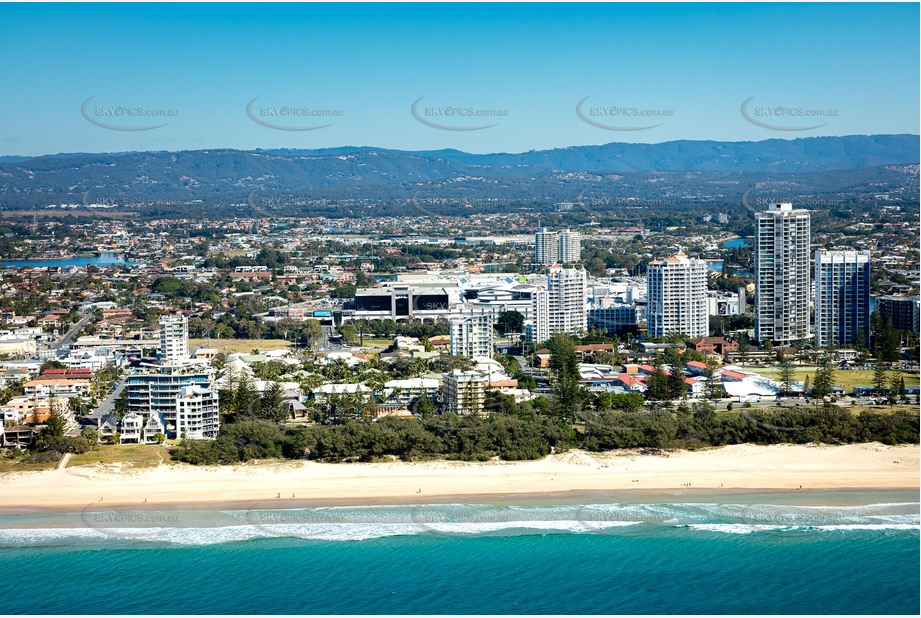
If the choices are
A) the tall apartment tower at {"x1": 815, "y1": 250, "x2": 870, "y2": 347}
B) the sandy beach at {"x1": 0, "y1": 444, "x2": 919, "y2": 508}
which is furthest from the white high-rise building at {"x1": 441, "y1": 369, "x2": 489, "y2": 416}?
the tall apartment tower at {"x1": 815, "y1": 250, "x2": 870, "y2": 347}

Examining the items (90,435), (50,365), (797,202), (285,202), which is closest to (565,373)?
(90,435)

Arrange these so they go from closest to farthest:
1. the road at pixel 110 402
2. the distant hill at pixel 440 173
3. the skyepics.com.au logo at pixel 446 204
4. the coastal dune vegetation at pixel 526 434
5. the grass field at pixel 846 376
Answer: the coastal dune vegetation at pixel 526 434, the road at pixel 110 402, the grass field at pixel 846 376, the skyepics.com.au logo at pixel 446 204, the distant hill at pixel 440 173

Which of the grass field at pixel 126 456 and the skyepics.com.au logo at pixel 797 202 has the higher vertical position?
the skyepics.com.au logo at pixel 797 202

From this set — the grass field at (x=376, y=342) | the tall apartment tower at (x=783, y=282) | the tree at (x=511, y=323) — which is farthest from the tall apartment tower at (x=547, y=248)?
the tall apartment tower at (x=783, y=282)

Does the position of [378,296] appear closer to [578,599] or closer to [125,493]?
[125,493]

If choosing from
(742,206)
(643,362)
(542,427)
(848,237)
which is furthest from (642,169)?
(542,427)

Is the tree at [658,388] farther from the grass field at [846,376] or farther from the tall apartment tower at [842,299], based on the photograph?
the tall apartment tower at [842,299]

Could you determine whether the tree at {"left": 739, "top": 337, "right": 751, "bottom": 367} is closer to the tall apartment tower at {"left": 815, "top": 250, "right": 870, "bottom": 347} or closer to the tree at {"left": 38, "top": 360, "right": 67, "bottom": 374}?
the tall apartment tower at {"left": 815, "top": 250, "right": 870, "bottom": 347}
